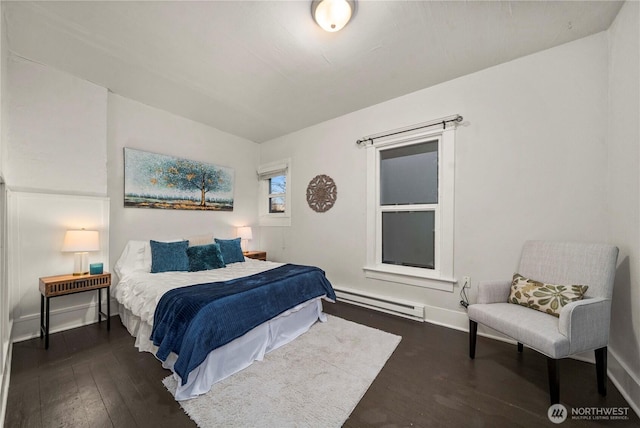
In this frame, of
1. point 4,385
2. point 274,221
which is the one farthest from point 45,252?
point 274,221

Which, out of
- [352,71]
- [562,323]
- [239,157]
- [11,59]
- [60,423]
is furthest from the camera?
[239,157]

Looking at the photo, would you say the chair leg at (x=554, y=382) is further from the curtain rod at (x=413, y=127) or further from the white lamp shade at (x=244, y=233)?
the white lamp shade at (x=244, y=233)

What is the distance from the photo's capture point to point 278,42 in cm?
213

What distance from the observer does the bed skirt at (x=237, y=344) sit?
1696mm

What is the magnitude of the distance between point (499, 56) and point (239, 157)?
3.89m

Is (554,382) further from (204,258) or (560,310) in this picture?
(204,258)

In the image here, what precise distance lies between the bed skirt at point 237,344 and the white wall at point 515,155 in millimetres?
1182

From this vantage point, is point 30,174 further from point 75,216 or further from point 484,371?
point 484,371

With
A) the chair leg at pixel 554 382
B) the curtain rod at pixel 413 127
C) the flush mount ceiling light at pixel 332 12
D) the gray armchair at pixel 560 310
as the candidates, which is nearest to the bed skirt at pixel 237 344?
the gray armchair at pixel 560 310

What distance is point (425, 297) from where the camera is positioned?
290 cm

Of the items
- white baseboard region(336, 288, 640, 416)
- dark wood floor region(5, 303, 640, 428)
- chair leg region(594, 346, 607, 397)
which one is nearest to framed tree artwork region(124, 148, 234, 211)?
dark wood floor region(5, 303, 640, 428)

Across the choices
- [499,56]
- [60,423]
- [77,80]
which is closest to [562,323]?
[499,56]

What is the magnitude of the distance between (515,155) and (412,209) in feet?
3.78

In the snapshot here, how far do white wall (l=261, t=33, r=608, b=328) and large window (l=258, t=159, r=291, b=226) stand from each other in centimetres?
144
